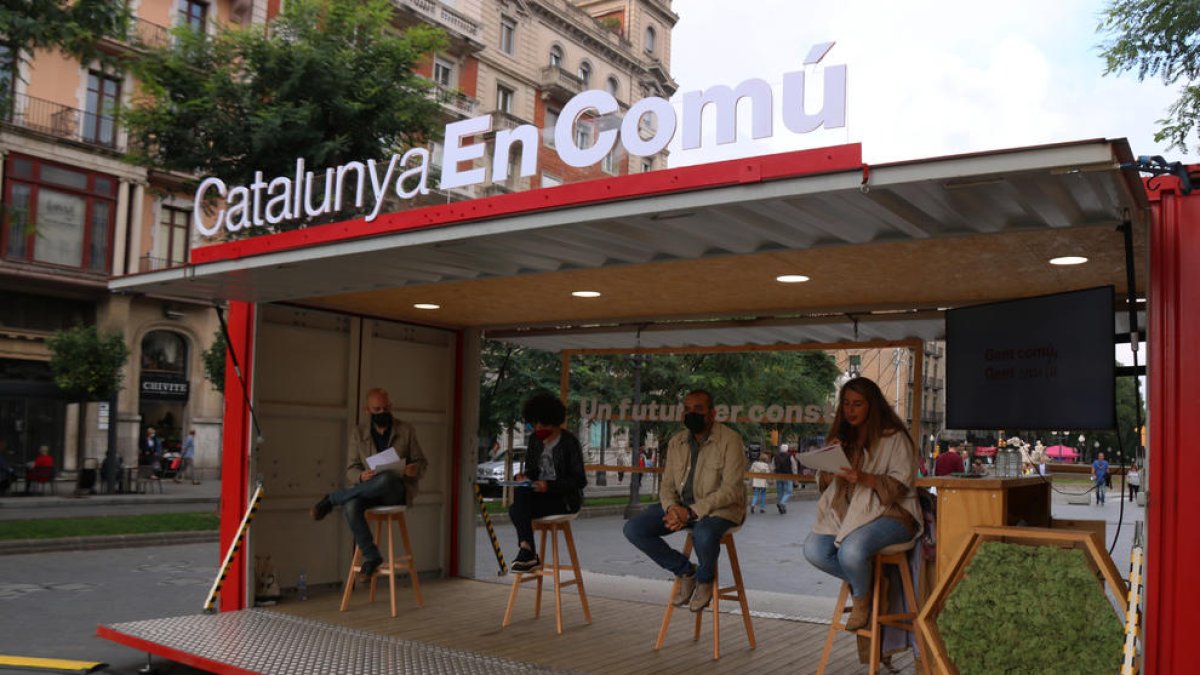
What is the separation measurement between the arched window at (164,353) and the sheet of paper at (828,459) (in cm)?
3261

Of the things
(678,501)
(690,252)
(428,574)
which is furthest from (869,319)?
(428,574)

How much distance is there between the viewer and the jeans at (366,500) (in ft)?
28.2

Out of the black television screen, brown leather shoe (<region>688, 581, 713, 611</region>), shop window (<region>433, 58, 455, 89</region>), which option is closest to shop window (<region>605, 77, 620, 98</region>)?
shop window (<region>433, 58, 455, 89</region>)

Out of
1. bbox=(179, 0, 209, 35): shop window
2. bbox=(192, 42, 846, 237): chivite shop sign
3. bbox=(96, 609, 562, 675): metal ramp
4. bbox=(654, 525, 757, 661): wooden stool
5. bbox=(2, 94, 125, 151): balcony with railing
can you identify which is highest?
bbox=(179, 0, 209, 35): shop window

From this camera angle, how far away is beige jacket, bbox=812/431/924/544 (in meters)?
6.07

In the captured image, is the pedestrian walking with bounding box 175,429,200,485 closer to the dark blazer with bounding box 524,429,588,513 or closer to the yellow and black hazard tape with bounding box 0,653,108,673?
the yellow and black hazard tape with bounding box 0,653,108,673

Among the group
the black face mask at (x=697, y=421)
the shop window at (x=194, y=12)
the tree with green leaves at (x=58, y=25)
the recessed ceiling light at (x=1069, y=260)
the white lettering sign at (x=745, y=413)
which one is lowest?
the black face mask at (x=697, y=421)

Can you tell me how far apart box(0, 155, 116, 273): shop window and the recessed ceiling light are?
30058mm

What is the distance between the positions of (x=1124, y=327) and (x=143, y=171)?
32.3m

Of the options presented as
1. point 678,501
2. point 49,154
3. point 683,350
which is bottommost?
point 678,501

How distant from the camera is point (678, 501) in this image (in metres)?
7.53

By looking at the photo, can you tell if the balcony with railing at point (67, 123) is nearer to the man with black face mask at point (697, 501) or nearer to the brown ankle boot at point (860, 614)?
the man with black face mask at point (697, 501)

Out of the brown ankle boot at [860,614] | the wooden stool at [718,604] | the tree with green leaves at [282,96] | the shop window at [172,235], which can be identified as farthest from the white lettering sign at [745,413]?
the shop window at [172,235]

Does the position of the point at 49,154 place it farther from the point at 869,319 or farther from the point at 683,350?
the point at 869,319
